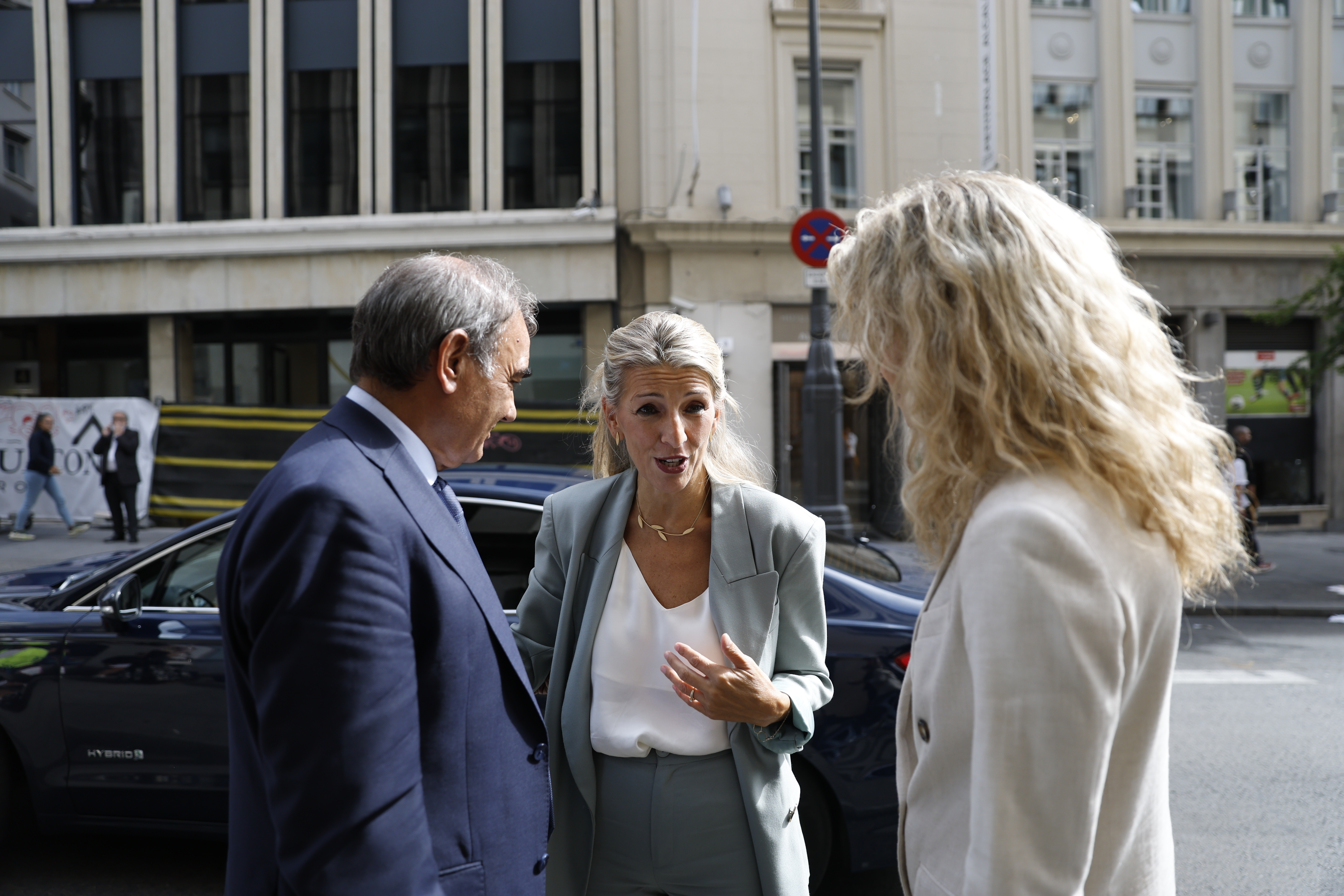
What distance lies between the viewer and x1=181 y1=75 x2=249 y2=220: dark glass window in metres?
16.6

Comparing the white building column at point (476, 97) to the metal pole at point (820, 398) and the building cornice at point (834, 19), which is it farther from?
the metal pole at point (820, 398)

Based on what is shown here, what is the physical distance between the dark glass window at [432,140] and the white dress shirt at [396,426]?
16002mm

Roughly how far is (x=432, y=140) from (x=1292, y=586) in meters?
15.1

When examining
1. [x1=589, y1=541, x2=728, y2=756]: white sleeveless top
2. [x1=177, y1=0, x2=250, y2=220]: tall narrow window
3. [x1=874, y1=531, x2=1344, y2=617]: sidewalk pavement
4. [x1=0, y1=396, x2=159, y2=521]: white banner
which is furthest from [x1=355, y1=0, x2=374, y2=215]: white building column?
[x1=589, y1=541, x2=728, y2=756]: white sleeveless top

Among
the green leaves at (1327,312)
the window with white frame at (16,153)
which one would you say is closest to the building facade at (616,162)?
the window with white frame at (16,153)

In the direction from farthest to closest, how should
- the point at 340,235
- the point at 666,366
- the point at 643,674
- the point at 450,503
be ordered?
the point at 340,235 < the point at 666,366 < the point at 643,674 < the point at 450,503

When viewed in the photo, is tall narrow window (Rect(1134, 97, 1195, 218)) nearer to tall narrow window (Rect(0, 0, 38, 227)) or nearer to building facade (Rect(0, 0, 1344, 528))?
building facade (Rect(0, 0, 1344, 528))

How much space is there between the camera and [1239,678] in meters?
6.95

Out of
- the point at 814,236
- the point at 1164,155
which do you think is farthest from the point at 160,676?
the point at 1164,155

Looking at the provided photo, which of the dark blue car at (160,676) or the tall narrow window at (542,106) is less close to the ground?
the tall narrow window at (542,106)

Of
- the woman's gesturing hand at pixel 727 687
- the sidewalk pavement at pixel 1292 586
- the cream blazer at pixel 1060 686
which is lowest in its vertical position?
the sidewalk pavement at pixel 1292 586

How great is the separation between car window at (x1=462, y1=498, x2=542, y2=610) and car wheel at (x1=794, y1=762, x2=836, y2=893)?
1352mm

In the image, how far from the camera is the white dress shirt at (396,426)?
1598 mm

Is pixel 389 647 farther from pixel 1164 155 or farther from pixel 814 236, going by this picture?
pixel 1164 155
